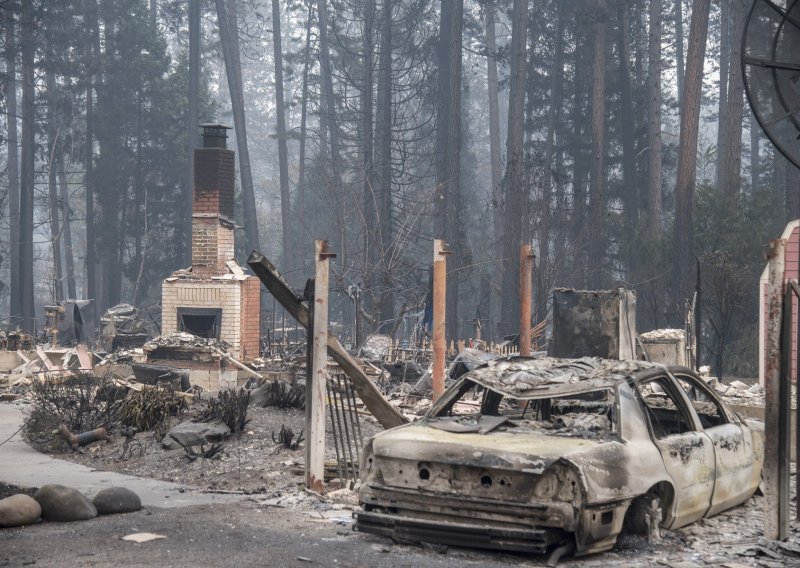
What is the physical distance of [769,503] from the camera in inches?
299

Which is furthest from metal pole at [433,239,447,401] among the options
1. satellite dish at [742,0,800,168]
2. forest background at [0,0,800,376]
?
forest background at [0,0,800,376]

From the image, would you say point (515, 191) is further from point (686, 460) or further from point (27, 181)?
point (686, 460)

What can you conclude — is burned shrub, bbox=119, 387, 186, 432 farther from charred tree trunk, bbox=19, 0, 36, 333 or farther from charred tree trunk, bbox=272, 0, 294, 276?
charred tree trunk, bbox=272, 0, 294, 276

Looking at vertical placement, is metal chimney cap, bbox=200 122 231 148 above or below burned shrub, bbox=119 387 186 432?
above

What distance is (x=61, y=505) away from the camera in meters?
8.30

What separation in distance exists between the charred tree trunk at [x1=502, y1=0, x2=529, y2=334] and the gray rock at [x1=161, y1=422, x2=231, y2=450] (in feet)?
59.7

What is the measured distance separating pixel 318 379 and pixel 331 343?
36 cm

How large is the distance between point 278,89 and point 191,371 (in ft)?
115

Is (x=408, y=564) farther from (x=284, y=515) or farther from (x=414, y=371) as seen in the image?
(x=414, y=371)

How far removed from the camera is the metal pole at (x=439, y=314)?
11695mm

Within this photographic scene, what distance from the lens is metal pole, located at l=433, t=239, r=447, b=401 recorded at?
38.4 ft

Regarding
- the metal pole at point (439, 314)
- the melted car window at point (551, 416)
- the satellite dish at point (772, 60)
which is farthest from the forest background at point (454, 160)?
the melted car window at point (551, 416)

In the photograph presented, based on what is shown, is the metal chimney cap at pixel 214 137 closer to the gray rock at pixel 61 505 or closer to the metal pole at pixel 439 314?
the metal pole at pixel 439 314

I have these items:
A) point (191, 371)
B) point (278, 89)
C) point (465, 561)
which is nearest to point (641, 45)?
point (278, 89)
